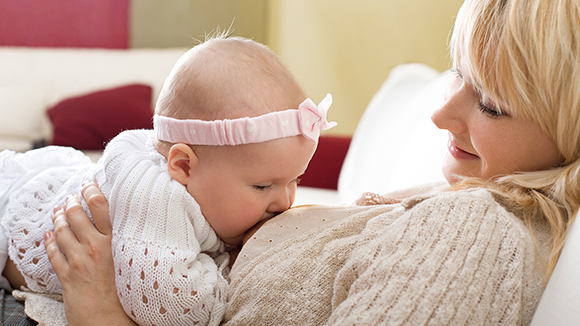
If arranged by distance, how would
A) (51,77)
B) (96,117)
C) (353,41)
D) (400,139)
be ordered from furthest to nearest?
(51,77), (353,41), (96,117), (400,139)

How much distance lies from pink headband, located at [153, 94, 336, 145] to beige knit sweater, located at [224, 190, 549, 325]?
20 centimetres

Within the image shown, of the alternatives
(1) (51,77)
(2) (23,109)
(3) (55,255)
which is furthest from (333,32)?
(3) (55,255)

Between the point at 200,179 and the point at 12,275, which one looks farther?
the point at 12,275

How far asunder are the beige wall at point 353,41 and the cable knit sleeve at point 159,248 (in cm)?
200

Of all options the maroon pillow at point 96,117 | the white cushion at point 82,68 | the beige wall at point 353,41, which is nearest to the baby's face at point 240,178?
the beige wall at point 353,41

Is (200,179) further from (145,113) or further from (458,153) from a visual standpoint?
(145,113)

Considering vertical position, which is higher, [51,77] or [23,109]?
[51,77]

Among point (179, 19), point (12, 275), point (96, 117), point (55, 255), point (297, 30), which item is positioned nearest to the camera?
point (55, 255)

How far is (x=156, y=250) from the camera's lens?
87 centimetres

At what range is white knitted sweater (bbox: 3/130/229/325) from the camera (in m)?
0.85

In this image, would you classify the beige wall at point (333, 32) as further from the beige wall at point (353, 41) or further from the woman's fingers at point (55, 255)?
the woman's fingers at point (55, 255)

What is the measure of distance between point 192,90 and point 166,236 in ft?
0.97

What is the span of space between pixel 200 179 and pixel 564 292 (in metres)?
0.66

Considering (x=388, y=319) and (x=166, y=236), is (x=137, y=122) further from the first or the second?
(x=388, y=319)
